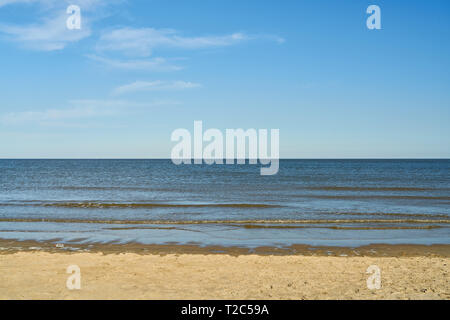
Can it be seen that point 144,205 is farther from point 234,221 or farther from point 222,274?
point 222,274

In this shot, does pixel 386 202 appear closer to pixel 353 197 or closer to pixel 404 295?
pixel 353 197

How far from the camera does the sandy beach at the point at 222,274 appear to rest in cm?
779

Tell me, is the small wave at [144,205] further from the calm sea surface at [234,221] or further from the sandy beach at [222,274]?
the sandy beach at [222,274]

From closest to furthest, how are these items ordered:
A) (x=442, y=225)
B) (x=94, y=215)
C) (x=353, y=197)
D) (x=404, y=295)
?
(x=404, y=295) < (x=442, y=225) < (x=94, y=215) < (x=353, y=197)

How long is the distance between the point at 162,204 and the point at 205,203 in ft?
9.79

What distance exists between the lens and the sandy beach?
7.79 metres

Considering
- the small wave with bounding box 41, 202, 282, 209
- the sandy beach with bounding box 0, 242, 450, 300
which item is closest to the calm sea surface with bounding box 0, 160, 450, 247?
the small wave with bounding box 41, 202, 282, 209

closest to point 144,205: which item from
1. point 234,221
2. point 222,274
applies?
point 234,221

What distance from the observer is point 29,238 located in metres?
14.8

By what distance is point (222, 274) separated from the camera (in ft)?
31.1

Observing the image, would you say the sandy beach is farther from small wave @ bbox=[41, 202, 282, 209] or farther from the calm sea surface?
small wave @ bbox=[41, 202, 282, 209]

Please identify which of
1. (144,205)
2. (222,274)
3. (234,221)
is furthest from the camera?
(144,205)
